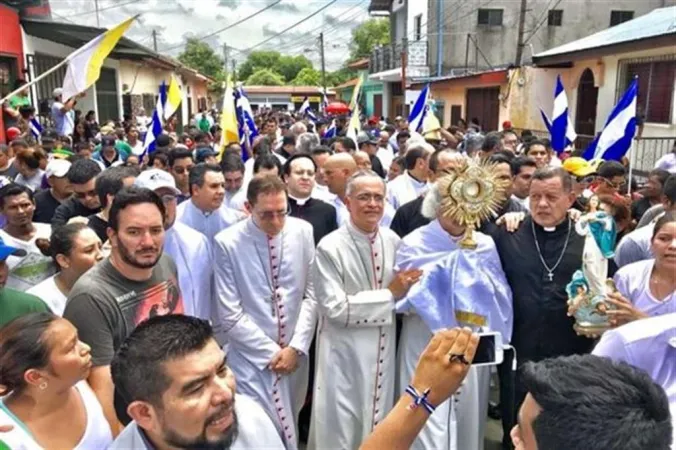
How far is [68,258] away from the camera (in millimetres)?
3201

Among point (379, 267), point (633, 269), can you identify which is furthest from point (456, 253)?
point (633, 269)

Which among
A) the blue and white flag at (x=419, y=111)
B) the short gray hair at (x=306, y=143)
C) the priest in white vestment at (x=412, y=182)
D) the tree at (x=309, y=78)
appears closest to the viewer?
the priest in white vestment at (x=412, y=182)

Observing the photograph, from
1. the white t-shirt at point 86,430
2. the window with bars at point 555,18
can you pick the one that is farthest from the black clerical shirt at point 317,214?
the window with bars at point 555,18

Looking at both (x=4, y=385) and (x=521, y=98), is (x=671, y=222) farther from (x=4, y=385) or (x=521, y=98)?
(x=521, y=98)

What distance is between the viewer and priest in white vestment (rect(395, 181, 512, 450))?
3.45m

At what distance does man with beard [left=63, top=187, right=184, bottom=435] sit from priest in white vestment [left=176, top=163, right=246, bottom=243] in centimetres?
165

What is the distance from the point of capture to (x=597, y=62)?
14.6 metres

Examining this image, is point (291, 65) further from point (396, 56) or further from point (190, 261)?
point (190, 261)

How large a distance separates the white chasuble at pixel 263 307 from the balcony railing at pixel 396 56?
25660 millimetres

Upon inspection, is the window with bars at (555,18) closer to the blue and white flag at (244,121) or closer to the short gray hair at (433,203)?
the blue and white flag at (244,121)

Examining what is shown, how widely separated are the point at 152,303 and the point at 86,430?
682mm

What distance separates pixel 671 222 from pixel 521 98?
16573 millimetres

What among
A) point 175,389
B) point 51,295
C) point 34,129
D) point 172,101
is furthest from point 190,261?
point 34,129

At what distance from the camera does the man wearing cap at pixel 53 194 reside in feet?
16.6
